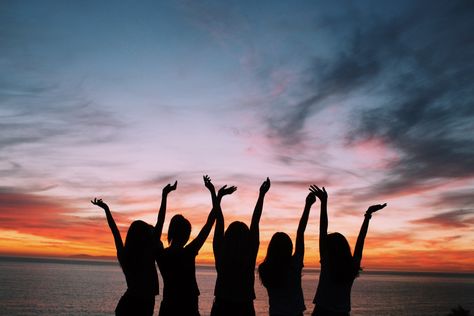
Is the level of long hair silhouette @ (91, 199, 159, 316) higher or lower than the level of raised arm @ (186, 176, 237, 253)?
lower

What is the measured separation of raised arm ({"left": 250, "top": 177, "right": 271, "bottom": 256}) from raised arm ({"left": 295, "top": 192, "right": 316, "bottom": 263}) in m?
0.60

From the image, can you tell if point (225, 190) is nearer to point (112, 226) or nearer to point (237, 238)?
point (237, 238)

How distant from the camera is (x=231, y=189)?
20.4 ft

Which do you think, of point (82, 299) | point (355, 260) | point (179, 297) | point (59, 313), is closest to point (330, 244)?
point (355, 260)

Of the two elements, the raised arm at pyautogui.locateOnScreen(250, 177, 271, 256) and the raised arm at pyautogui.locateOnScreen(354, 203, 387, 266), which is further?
the raised arm at pyautogui.locateOnScreen(354, 203, 387, 266)

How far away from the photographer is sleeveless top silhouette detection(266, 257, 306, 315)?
5672 millimetres

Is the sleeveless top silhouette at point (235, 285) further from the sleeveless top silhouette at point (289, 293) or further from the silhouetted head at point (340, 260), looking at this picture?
the silhouetted head at point (340, 260)

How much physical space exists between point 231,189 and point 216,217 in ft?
1.72

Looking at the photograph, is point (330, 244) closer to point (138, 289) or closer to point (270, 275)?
point (270, 275)

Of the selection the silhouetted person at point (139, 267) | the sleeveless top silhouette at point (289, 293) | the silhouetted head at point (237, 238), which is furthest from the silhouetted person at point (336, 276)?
the silhouetted person at point (139, 267)

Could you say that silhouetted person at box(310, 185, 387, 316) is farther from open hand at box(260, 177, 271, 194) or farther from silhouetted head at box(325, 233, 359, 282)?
open hand at box(260, 177, 271, 194)

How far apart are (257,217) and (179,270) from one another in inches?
49.9

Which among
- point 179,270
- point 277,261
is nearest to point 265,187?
point 277,261

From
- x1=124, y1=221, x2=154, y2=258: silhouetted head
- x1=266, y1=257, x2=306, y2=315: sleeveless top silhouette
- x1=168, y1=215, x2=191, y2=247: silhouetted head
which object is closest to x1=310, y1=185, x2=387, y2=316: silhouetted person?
x1=266, y1=257, x2=306, y2=315: sleeveless top silhouette
